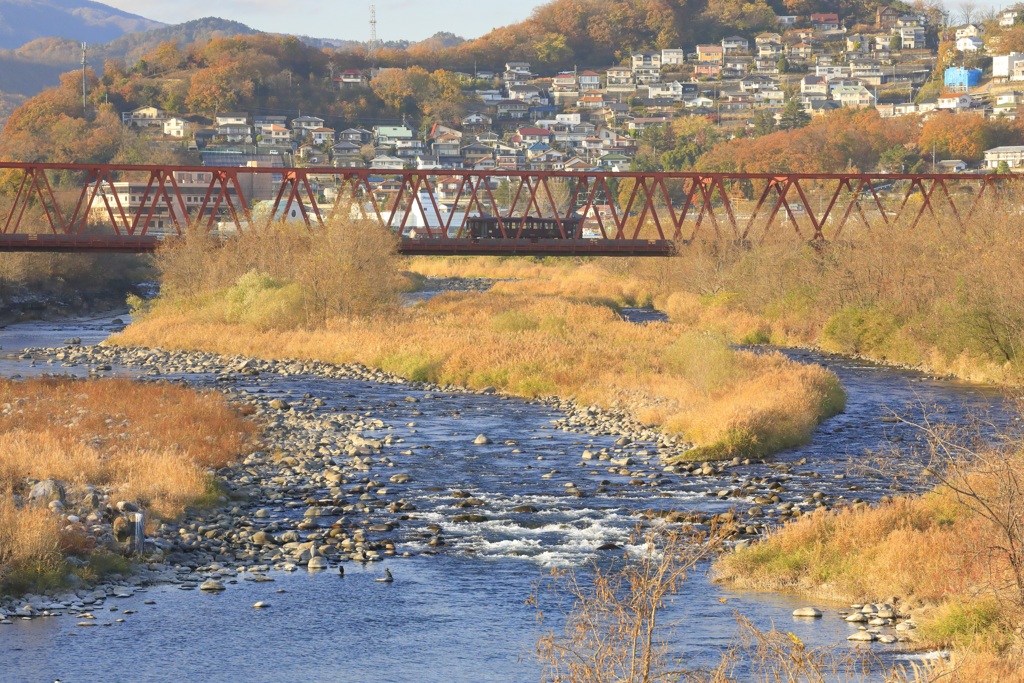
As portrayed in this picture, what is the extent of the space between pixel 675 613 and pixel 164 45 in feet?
628

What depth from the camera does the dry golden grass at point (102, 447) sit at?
1908 centimetres

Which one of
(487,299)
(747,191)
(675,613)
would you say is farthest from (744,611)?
(747,191)

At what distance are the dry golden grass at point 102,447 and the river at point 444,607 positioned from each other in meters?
1.81

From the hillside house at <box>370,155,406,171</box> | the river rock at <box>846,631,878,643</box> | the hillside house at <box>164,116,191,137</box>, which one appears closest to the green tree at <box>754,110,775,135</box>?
the hillside house at <box>370,155,406,171</box>

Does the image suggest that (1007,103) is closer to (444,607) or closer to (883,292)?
(883,292)

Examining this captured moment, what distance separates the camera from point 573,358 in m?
43.0

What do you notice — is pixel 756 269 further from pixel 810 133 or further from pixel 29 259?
pixel 810 133

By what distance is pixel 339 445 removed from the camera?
102 ft

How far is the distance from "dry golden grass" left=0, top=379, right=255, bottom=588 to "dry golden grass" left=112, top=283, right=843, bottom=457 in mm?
10463

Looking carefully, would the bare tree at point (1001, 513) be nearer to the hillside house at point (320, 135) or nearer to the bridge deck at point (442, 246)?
the bridge deck at point (442, 246)

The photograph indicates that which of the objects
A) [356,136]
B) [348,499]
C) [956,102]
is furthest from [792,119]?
[348,499]

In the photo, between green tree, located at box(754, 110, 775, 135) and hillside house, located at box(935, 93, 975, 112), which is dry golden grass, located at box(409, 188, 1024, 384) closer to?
green tree, located at box(754, 110, 775, 135)

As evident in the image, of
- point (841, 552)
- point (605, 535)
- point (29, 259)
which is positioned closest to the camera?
point (841, 552)

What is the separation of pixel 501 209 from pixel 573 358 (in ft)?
294
